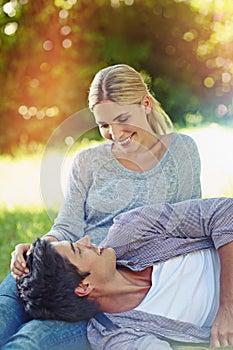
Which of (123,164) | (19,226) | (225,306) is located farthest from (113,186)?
(19,226)

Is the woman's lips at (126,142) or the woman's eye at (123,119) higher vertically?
the woman's eye at (123,119)

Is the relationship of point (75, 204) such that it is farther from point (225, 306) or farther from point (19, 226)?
point (19, 226)

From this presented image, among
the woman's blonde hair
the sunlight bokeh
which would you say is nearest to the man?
the woman's blonde hair

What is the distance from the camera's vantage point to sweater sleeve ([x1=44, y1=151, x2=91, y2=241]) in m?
1.49

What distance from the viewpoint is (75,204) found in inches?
59.6

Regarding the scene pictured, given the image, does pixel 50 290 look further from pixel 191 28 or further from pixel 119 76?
pixel 191 28

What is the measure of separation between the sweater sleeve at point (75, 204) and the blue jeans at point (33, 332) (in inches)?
8.1

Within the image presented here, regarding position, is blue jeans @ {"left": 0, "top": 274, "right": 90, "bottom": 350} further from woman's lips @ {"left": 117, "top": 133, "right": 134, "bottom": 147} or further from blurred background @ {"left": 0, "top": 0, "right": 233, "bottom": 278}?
blurred background @ {"left": 0, "top": 0, "right": 233, "bottom": 278}

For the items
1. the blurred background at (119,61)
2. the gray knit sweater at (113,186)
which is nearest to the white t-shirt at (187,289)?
the gray knit sweater at (113,186)

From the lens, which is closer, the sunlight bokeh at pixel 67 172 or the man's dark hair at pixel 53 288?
the man's dark hair at pixel 53 288

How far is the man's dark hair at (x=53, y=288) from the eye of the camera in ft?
4.06

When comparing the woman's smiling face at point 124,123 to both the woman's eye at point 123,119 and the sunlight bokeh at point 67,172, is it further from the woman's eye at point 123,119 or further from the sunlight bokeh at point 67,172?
the sunlight bokeh at point 67,172

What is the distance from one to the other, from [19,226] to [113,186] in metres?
0.79

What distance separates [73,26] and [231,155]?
640 millimetres
